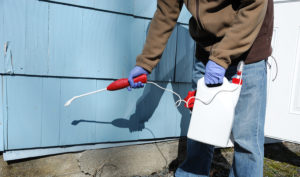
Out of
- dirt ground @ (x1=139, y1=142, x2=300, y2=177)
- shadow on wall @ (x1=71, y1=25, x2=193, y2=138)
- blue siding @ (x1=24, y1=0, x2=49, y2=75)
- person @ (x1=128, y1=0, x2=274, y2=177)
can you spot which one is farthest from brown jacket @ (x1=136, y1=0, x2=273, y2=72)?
dirt ground @ (x1=139, y1=142, x2=300, y2=177)

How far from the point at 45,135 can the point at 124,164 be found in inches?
22.1

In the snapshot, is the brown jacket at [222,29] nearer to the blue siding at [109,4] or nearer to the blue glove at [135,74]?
the blue glove at [135,74]

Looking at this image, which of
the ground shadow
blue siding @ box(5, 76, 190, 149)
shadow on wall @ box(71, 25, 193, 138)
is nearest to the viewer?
blue siding @ box(5, 76, 190, 149)

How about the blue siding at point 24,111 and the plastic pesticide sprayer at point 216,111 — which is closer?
the plastic pesticide sprayer at point 216,111

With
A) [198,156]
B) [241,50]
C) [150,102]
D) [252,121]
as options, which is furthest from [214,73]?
[150,102]

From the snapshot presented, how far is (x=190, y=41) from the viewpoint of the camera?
76.8 inches

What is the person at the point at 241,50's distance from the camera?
1093 mm

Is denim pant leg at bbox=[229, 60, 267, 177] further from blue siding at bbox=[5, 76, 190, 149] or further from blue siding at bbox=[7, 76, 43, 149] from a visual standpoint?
blue siding at bbox=[7, 76, 43, 149]

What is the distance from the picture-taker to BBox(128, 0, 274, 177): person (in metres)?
1.09

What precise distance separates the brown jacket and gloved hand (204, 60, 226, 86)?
0.07 feet

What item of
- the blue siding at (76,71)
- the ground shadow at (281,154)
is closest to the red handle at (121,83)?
the blue siding at (76,71)

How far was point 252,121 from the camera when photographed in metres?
1.23

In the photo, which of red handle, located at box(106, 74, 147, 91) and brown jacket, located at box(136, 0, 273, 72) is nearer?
brown jacket, located at box(136, 0, 273, 72)

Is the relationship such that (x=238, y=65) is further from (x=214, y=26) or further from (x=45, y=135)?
(x=45, y=135)
